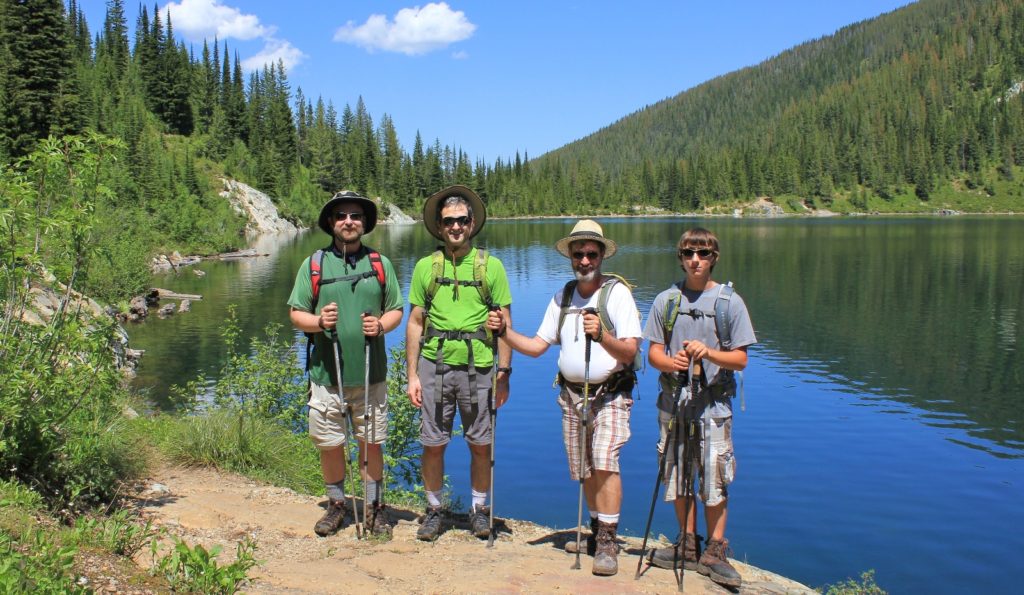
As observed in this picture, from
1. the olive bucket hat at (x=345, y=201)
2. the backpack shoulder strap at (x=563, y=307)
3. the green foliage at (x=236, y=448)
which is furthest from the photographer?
the green foliage at (x=236, y=448)

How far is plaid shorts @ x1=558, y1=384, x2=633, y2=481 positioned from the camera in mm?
5602

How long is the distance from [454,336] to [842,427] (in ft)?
43.0

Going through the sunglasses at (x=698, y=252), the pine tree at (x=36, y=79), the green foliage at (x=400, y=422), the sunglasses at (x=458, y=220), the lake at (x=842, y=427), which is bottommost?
the lake at (x=842, y=427)

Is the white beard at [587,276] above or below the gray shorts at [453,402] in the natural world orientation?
above

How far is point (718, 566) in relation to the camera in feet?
18.0

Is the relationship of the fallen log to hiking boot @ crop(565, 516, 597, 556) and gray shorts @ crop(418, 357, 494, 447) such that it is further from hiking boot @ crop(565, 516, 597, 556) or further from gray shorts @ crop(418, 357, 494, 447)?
hiking boot @ crop(565, 516, 597, 556)

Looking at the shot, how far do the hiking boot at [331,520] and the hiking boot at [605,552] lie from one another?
2.13m

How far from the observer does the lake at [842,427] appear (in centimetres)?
1081

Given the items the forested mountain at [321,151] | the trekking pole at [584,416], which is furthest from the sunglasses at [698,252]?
the forested mountain at [321,151]

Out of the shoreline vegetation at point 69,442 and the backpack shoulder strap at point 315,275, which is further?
the backpack shoulder strap at point 315,275

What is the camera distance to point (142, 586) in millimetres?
4469

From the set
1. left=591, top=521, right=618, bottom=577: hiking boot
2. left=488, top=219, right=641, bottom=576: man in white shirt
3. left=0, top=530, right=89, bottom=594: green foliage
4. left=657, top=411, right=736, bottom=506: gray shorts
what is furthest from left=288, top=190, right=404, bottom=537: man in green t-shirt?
left=657, top=411, right=736, bottom=506: gray shorts

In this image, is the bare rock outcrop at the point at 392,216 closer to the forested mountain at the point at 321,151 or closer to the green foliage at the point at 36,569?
the forested mountain at the point at 321,151

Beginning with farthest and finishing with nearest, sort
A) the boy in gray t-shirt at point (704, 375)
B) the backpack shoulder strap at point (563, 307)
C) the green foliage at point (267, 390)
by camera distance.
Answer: the green foliage at point (267, 390) < the backpack shoulder strap at point (563, 307) < the boy in gray t-shirt at point (704, 375)
